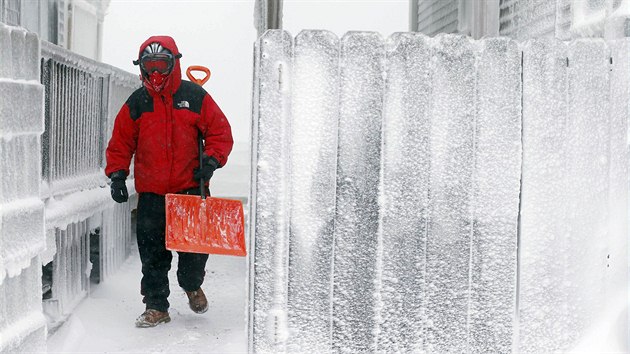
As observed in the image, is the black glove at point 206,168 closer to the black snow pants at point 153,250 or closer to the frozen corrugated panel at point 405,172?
the black snow pants at point 153,250

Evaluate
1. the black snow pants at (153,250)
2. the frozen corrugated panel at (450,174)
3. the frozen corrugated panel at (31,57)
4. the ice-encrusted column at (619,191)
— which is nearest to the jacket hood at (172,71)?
the black snow pants at (153,250)

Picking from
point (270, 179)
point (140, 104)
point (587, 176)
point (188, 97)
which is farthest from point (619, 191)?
point (140, 104)

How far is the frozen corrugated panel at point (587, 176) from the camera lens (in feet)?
8.69

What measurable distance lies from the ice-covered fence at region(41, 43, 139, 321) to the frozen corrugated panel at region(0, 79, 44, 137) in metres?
0.95

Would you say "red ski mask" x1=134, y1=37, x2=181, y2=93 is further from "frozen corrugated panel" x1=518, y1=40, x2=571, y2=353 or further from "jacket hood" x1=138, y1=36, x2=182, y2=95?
"frozen corrugated panel" x1=518, y1=40, x2=571, y2=353

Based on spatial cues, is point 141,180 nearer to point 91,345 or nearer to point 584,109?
point 91,345

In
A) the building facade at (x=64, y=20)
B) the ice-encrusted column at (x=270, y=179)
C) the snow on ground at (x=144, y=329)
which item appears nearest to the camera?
the ice-encrusted column at (x=270, y=179)

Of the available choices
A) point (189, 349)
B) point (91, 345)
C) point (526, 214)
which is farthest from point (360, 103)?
point (91, 345)

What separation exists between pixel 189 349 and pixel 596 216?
7.93 feet

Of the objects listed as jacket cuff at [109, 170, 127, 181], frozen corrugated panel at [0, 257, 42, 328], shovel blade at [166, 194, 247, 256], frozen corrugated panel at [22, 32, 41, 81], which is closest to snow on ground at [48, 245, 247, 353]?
shovel blade at [166, 194, 247, 256]

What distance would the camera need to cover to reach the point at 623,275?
8.84 ft

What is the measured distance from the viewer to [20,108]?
274 cm

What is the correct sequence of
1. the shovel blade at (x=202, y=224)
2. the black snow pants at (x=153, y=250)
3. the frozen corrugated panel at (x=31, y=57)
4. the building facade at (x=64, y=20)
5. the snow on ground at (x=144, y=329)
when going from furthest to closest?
the building facade at (x=64, y=20)
the black snow pants at (x=153, y=250)
the snow on ground at (x=144, y=329)
the shovel blade at (x=202, y=224)
the frozen corrugated panel at (x=31, y=57)

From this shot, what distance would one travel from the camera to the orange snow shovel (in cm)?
386
